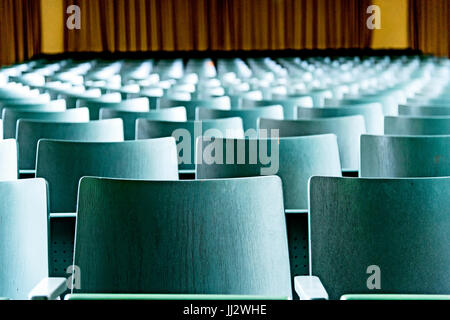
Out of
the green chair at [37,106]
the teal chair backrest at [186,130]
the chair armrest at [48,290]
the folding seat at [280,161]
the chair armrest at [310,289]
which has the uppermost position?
the green chair at [37,106]

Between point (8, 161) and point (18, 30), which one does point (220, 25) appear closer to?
point (18, 30)

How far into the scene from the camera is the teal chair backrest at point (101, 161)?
8.64ft

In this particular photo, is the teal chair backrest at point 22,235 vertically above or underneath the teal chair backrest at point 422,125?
underneath

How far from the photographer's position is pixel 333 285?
177cm

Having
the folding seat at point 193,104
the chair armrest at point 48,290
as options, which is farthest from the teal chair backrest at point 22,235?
the folding seat at point 193,104

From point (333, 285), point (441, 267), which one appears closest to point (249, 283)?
point (333, 285)

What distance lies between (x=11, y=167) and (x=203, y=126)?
1296 mm

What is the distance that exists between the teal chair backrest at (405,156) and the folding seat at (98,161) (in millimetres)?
770

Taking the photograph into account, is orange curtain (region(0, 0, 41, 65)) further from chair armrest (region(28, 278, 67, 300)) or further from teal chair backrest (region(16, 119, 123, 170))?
chair armrest (region(28, 278, 67, 300))

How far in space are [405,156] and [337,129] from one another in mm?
742

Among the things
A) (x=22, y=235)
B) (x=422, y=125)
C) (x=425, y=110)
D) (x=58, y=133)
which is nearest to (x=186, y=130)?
(x=58, y=133)

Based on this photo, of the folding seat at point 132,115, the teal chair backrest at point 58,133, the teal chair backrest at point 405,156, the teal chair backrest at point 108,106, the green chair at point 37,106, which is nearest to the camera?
the teal chair backrest at point 405,156

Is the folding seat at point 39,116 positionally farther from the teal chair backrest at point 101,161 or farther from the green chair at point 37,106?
the teal chair backrest at point 101,161
